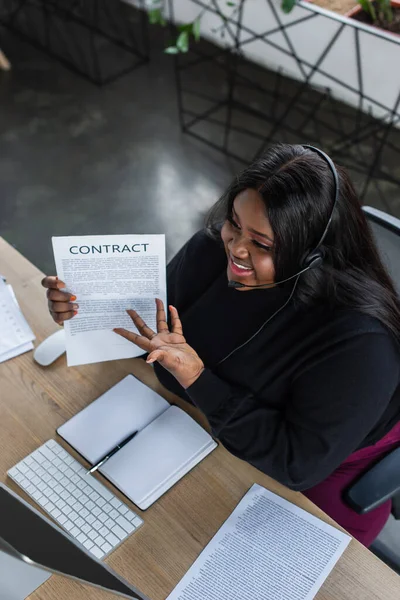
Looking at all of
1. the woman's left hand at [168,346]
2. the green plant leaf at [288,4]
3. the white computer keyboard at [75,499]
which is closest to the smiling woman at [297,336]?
the woman's left hand at [168,346]

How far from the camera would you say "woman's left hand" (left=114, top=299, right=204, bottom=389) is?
4.23 ft

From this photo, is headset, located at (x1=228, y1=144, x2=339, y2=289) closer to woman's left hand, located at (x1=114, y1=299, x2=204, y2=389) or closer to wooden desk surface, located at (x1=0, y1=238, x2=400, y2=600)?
woman's left hand, located at (x1=114, y1=299, x2=204, y2=389)

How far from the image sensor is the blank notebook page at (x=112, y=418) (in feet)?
4.52

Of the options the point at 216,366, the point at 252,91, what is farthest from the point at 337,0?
the point at 216,366

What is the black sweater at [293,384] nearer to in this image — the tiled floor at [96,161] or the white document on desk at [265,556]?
the white document on desk at [265,556]

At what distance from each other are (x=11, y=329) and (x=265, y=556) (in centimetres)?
84

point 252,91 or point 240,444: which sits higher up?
point 240,444

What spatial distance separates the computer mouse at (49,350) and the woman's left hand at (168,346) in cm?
23

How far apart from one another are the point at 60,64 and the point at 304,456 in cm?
362

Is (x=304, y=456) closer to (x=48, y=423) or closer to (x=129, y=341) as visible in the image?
(x=129, y=341)

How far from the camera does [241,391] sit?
4.67ft

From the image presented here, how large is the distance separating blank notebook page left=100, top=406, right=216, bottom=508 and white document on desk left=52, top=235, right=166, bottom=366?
0.20 m

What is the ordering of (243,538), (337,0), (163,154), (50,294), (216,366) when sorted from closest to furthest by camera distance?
1. (243,538)
2. (50,294)
3. (216,366)
4. (337,0)
5. (163,154)

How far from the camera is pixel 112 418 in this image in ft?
4.66
